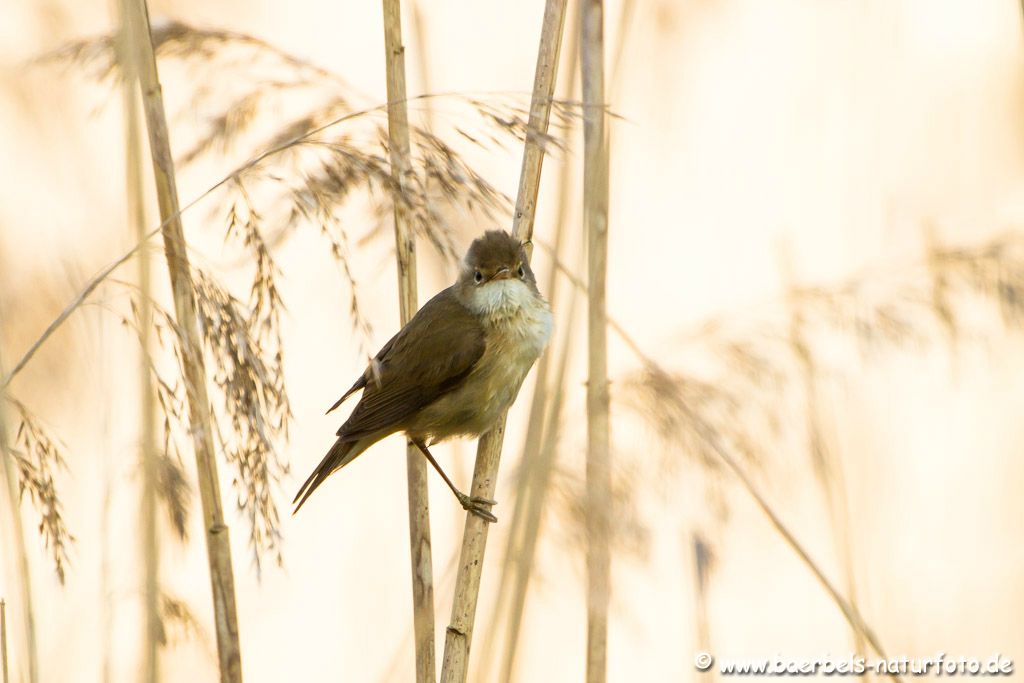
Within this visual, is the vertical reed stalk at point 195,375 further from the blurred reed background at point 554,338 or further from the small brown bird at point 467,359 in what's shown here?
the small brown bird at point 467,359

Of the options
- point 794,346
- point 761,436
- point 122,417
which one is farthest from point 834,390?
point 122,417

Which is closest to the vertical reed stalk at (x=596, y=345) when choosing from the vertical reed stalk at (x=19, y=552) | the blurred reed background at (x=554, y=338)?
the blurred reed background at (x=554, y=338)

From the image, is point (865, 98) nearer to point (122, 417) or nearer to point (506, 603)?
point (506, 603)

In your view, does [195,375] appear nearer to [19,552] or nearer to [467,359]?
[19,552]

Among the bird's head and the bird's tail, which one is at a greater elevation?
the bird's head

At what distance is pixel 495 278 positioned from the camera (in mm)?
2477

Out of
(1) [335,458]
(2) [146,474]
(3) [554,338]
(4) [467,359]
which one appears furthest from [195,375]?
(3) [554,338]

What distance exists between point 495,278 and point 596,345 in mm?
317

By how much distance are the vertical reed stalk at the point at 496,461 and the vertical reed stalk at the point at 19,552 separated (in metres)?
0.79

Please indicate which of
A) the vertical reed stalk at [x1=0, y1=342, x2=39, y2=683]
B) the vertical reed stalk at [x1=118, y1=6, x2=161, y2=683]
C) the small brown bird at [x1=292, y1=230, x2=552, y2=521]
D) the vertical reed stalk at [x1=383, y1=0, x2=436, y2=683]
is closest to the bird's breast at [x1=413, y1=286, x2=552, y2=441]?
the small brown bird at [x1=292, y1=230, x2=552, y2=521]

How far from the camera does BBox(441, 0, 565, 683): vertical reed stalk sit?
192 cm

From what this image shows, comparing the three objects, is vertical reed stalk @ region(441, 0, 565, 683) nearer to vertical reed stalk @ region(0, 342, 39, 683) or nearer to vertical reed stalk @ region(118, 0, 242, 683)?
vertical reed stalk @ region(118, 0, 242, 683)

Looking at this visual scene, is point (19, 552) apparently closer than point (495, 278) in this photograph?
Yes

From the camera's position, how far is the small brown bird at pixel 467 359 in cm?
248
